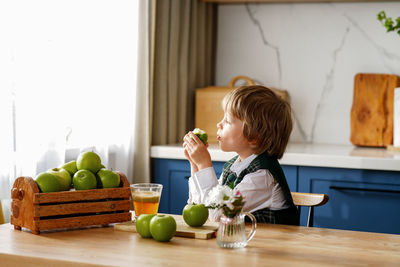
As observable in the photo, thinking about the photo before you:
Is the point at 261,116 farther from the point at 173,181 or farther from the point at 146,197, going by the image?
the point at 173,181

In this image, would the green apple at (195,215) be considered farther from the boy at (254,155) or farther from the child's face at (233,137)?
the child's face at (233,137)

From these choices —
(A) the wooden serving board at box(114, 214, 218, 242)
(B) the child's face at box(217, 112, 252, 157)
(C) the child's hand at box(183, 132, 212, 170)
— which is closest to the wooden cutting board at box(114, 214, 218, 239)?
(A) the wooden serving board at box(114, 214, 218, 242)

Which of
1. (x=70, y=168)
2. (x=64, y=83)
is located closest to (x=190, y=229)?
(x=70, y=168)

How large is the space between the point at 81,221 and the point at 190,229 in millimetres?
294

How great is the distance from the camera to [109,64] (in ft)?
8.36

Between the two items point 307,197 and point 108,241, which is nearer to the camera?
point 108,241

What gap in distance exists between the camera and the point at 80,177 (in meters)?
1.47

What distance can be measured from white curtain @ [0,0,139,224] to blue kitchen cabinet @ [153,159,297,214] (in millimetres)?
168

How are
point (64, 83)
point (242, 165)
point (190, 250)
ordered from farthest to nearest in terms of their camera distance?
point (64, 83)
point (242, 165)
point (190, 250)

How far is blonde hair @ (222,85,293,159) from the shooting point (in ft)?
5.65

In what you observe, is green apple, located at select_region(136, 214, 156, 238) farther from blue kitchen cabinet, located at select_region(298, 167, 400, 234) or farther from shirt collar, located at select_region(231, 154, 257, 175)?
blue kitchen cabinet, located at select_region(298, 167, 400, 234)

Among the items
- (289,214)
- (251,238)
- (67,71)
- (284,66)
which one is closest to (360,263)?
(251,238)

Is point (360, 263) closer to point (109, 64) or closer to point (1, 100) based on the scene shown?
point (1, 100)

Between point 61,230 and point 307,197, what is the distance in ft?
2.80
